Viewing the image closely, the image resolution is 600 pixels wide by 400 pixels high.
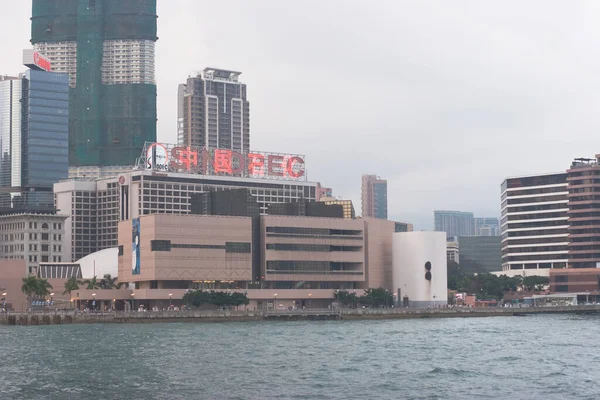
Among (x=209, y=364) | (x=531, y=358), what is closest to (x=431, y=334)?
(x=531, y=358)

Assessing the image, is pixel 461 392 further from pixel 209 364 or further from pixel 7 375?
pixel 7 375

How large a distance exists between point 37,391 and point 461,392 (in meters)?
35.3

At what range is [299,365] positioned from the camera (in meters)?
112

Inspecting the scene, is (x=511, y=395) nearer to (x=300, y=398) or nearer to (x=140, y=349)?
(x=300, y=398)

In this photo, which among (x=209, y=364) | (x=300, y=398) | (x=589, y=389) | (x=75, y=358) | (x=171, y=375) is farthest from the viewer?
(x=75, y=358)

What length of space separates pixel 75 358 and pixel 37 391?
3193cm

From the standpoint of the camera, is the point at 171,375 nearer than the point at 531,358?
Yes

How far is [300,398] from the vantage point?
3354 inches

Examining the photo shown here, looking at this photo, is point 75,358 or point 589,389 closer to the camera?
point 589,389

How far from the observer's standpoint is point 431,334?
572ft

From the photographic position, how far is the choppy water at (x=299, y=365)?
294ft

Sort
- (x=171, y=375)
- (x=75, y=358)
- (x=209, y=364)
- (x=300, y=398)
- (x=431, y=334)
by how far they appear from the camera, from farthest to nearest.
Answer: (x=431, y=334), (x=75, y=358), (x=209, y=364), (x=171, y=375), (x=300, y=398)

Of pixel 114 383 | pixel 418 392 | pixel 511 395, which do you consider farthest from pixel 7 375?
pixel 511 395

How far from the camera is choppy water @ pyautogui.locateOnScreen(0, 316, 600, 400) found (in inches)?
3531
